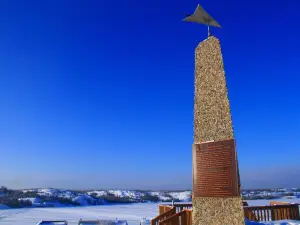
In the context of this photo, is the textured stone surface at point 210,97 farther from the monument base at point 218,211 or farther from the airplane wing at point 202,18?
the monument base at point 218,211

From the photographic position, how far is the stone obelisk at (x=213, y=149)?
760 centimetres

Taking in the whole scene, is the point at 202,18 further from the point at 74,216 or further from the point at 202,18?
the point at 74,216

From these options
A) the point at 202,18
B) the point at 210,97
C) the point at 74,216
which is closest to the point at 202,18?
the point at 202,18

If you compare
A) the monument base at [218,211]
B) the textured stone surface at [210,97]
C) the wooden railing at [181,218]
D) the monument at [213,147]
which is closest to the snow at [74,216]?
the wooden railing at [181,218]

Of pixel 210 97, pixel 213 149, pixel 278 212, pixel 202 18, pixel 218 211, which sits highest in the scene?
pixel 202 18

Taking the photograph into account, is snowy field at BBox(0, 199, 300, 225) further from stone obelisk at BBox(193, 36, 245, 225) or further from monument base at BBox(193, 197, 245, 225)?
stone obelisk at BBox(193, 36, 245, 225)

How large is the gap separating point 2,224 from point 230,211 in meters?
16.3

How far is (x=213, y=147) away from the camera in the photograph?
8.06 metres

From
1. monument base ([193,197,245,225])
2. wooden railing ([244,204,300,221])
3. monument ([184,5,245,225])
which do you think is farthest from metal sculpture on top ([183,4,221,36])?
wooden railing ([244,204,300,221])

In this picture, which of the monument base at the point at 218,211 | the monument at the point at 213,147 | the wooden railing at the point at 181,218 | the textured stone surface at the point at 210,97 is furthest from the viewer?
the wooden railing at the point at 181,218

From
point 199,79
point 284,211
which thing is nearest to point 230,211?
point 199,79

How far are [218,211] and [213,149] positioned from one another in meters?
1.45

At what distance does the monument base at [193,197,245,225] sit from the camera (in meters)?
7.49

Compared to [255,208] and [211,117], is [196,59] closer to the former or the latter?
[211,117]
